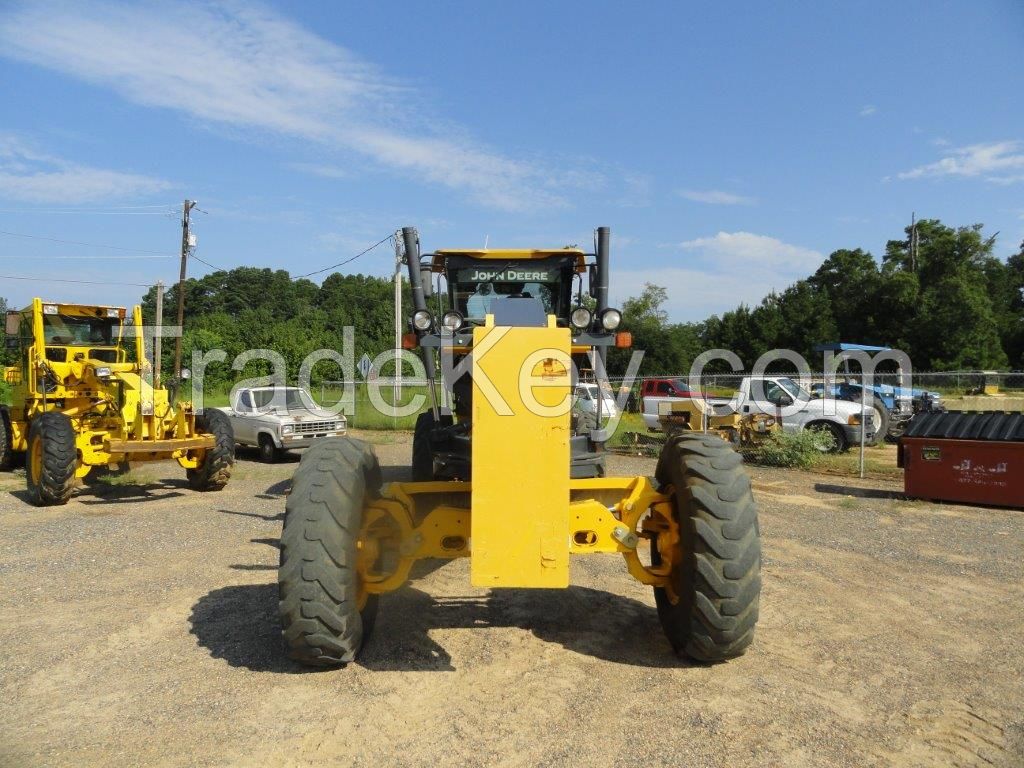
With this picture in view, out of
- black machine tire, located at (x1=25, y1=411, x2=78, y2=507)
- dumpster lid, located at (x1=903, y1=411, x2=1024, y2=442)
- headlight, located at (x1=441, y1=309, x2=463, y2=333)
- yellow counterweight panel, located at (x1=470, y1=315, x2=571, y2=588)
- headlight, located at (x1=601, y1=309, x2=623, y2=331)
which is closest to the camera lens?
yellow counterweight panel, located at (x1=470, y1=315, x2=571, y2=588)

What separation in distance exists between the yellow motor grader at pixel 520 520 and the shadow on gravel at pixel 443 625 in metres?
0.21

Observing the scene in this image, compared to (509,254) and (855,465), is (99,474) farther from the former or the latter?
(855,465)

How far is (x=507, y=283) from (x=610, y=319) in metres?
1.56

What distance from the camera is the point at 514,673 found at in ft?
15.1

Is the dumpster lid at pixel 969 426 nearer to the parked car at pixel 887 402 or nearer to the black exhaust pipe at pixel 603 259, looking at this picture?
the parked car at pixel 887 402

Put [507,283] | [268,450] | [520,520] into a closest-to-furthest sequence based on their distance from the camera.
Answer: [520,520] < [507,283] < [268,450]

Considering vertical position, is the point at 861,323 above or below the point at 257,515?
above

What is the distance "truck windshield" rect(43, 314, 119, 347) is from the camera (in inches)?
489

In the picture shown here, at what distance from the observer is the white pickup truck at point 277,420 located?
53.5ft

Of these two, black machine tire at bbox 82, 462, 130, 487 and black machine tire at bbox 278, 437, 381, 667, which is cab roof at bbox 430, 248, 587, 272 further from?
black machine tire at bbox 82, 462, 130, 487

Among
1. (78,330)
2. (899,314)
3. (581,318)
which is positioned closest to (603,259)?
(581,318)

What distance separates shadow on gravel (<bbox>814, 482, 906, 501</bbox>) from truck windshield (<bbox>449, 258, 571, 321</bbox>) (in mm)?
7203

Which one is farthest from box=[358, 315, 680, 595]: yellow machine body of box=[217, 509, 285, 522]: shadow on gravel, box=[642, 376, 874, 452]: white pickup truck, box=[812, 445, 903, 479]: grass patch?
box=[642, 376, 874, 452]: white pickup truck

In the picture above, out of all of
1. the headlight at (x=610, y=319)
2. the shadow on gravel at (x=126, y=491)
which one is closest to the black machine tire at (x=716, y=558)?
the headlight at (x=610, y=319)
